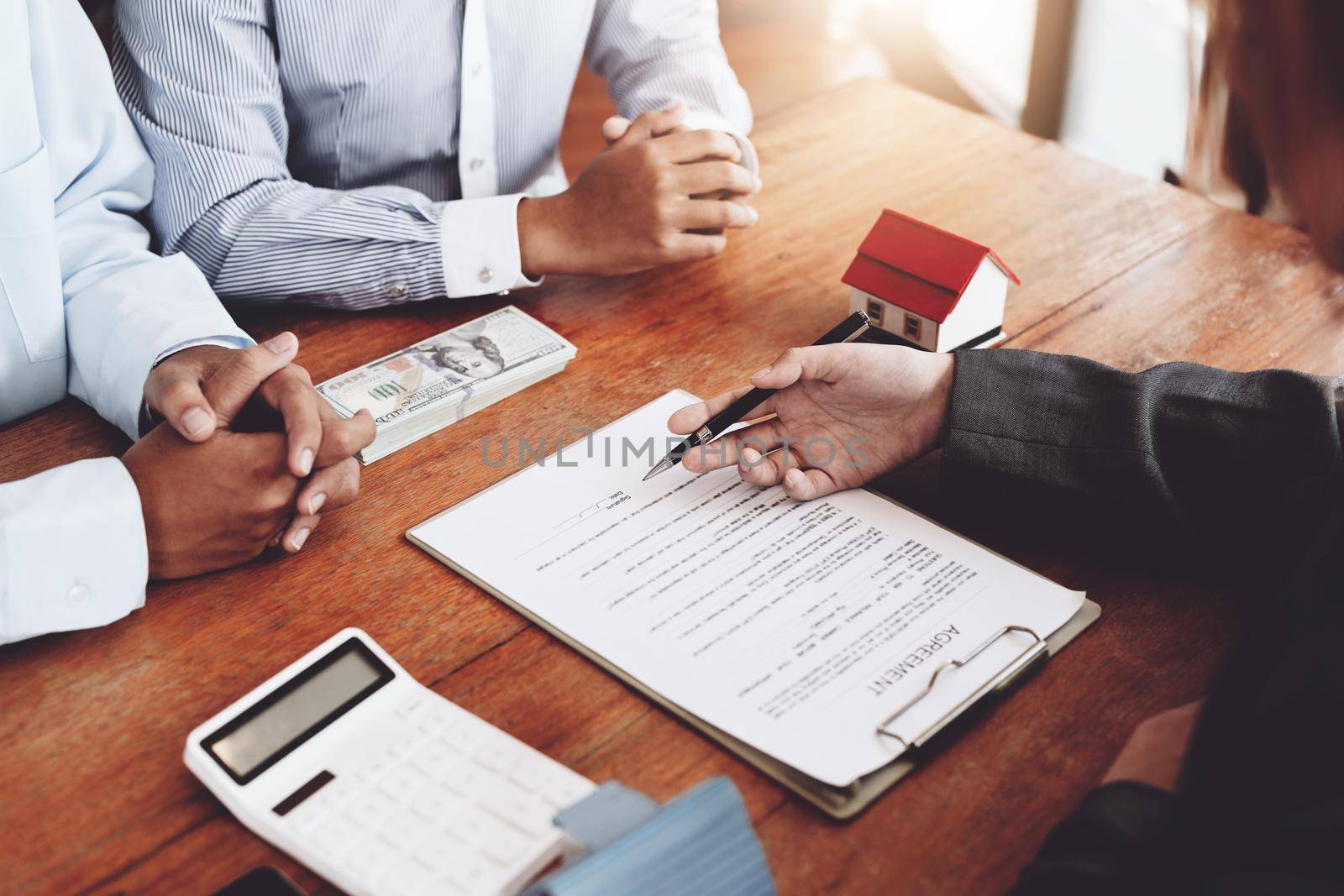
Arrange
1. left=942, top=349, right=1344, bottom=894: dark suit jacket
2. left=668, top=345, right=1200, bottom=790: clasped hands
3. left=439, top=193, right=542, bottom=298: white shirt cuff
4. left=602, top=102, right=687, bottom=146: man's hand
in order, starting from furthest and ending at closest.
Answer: left=602, top=102, right=687, bottom=146: man's hand
left=439, top=193, right=542, bottom=298: white shirt cuff
left=668, top=345, right=1200, bottom=790: clasped hands
left=942, top=349, right=1344, bottom=894: dark suit jacket

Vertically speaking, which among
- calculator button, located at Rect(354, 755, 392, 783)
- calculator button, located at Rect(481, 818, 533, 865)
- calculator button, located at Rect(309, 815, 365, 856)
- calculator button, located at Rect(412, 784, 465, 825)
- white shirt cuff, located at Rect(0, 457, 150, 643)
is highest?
Result: white shirt cuff, located at Rect(0, 457, 150, 643)

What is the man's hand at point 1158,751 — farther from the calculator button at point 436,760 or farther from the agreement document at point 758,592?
the calculator button at point 436,760

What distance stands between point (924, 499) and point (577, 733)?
15.6 inches

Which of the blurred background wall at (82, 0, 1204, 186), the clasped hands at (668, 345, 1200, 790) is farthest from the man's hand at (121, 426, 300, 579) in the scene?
the blurred background wall at (82, 0, 1204, 186)

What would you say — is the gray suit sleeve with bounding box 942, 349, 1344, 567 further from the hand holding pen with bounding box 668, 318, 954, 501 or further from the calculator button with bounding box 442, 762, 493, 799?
the calculator button with bounding box 442, 762, 493, 799

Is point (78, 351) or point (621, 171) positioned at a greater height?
point (621, 171)

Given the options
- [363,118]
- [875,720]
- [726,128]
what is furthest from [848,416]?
[363,118]

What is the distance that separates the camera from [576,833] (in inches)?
25.5

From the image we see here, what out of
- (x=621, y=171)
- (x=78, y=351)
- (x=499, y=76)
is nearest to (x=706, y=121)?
(x=621, y=171)

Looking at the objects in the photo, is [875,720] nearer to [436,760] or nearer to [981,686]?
[981,686]

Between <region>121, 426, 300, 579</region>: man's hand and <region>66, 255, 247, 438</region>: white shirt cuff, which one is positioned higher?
<region>66, 255, 247, 438</region>: white shirt cuff

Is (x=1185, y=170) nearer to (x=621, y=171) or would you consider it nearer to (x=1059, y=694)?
(x=1059, y=694)

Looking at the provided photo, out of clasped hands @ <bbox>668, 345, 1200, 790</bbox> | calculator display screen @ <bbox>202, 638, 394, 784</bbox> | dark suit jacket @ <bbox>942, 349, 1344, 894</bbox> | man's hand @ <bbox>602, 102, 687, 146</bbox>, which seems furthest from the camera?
man's hand @ <bbox>602, 102, 687, 146</bbox>

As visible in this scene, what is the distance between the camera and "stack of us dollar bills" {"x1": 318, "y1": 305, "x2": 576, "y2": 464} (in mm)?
1067
